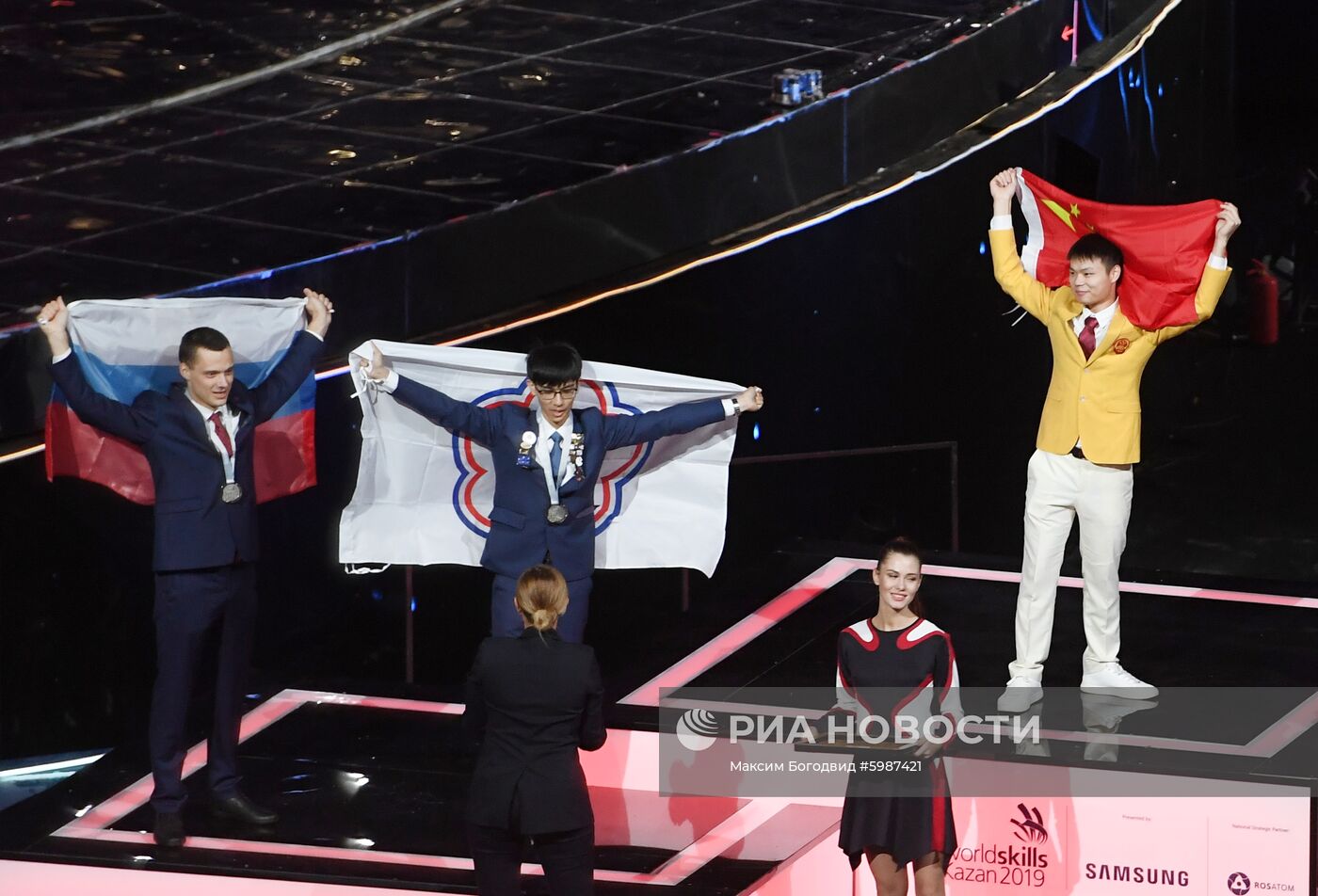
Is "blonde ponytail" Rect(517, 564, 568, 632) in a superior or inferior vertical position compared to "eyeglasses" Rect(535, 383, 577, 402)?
inferior

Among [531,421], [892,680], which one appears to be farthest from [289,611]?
[892,680]

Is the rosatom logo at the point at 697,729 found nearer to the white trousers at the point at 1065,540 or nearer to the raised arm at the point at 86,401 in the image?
the white trousers at the point at 1065,540

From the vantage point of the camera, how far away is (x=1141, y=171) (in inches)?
444

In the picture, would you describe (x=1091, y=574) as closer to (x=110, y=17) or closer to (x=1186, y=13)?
(x=1186, y=13)

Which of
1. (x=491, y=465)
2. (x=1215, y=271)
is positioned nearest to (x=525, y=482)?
(x=491, y=465)

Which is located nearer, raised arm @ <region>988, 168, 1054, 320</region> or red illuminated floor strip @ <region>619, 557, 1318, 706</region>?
raised arm @ <region>988, 168, 1054, 320</region>

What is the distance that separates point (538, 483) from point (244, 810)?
1.41 meters

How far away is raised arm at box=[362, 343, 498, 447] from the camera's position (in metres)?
6.09

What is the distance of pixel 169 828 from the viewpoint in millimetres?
5891

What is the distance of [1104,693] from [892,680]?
4.69ft

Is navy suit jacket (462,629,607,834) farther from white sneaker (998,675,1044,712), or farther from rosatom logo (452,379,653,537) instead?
white sneaker (998,675,1044,712)

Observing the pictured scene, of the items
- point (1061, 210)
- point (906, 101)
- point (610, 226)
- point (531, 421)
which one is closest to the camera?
point (531, 421)

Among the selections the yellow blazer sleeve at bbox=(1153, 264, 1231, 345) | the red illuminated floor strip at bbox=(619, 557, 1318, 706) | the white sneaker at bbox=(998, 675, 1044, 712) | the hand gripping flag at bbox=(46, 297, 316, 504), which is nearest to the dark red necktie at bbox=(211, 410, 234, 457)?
the hand gripping flag at bbox=(46, 297, 316, 504)

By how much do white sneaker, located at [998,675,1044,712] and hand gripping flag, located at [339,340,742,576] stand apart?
3.72ft
